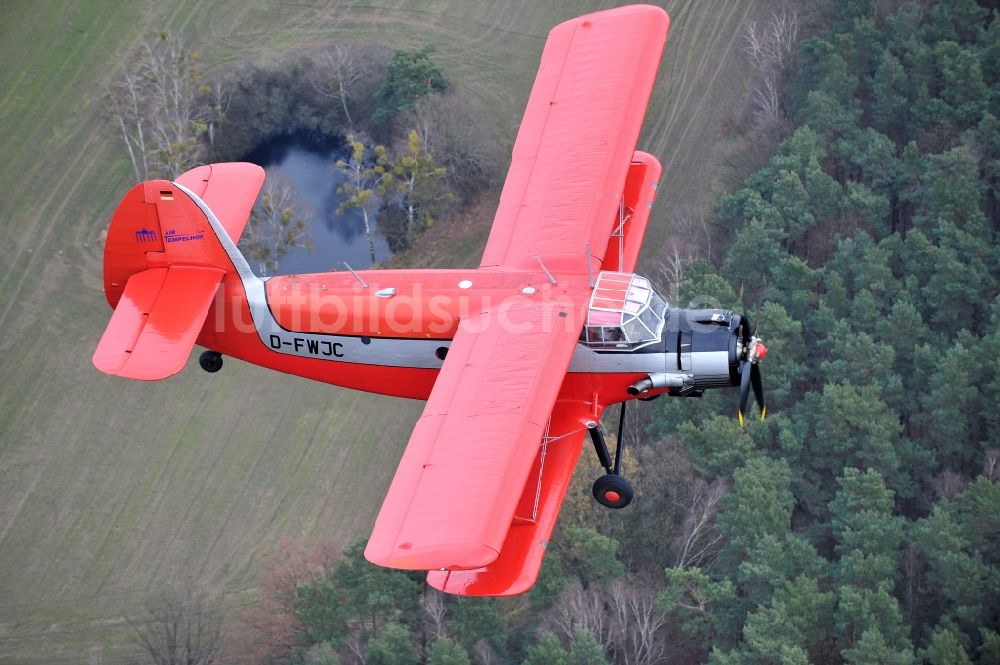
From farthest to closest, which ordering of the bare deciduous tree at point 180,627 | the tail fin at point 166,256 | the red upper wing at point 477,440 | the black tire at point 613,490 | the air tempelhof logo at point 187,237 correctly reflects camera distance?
the bare deciduous tree at point 180,627 → the air tempelhof logo at point 187,237 → the tail fin at point 166,256 → the black tire at point 613,490 → the red upper wing at point 477,440

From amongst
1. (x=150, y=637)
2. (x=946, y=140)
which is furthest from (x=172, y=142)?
(x=946, y=140)

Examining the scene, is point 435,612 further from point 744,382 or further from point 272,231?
point 272,231

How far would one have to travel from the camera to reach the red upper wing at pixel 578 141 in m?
36.7

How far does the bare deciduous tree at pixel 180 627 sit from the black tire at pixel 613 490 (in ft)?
62.3

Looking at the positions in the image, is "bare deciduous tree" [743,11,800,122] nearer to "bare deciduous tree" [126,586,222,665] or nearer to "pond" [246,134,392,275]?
"pond" [246,134,392,275]

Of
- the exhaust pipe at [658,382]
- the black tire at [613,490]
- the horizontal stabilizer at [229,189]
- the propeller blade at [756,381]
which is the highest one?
the horizontal stabilizer at [229,189]

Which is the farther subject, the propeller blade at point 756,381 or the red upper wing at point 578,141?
the red upper wing at point 578,141

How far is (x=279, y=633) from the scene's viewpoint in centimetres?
4972

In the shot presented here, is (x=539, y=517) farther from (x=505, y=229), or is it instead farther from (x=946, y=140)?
(x=946, y=140)

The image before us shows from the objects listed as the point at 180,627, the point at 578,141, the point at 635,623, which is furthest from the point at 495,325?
the point at 180,627

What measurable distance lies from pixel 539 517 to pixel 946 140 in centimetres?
3261

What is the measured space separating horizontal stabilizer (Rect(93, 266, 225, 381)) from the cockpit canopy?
8.37m

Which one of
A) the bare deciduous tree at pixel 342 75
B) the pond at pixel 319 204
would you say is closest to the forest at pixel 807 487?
the pond at pixel 319 204

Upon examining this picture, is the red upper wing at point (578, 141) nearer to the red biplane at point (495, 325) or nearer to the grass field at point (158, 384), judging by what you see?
the red biplane at point (495, 325)
